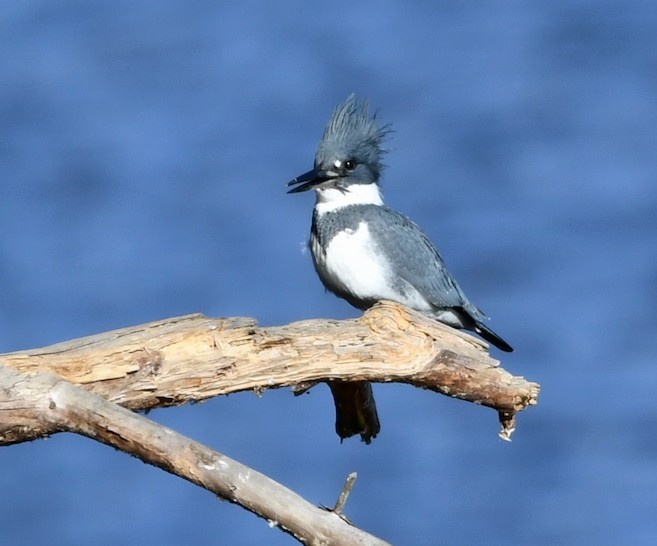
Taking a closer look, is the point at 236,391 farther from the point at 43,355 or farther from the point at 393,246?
the point at 393,246

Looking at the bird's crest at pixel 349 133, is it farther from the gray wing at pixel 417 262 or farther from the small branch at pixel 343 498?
the small branch at pixel 343 498

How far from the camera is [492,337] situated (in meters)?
4.31

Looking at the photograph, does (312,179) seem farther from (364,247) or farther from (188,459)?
(188,459)

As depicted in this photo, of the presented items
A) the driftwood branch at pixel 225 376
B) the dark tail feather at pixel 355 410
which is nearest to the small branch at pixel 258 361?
the driftwood branch at pixel 225 376

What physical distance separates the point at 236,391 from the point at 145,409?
23 centimetres

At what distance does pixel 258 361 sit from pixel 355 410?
86 cm

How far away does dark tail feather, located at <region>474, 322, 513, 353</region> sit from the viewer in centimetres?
426

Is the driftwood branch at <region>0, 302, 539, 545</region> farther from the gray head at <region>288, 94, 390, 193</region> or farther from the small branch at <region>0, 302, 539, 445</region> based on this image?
the gray head at <region>288, 94, 390, 193</region>

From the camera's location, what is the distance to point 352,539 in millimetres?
2549

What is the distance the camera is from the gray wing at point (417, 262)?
423 cm

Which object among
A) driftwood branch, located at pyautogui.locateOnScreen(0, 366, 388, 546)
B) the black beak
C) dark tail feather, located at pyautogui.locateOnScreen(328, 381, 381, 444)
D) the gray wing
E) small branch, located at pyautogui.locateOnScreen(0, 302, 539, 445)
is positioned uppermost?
the black beak

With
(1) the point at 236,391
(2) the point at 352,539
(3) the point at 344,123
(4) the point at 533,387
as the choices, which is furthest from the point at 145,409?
(3) the point at 344,123

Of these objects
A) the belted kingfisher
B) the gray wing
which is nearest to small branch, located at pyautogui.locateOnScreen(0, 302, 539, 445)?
the belted kingfisher

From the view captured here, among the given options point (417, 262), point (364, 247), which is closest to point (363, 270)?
point (364, 247)
